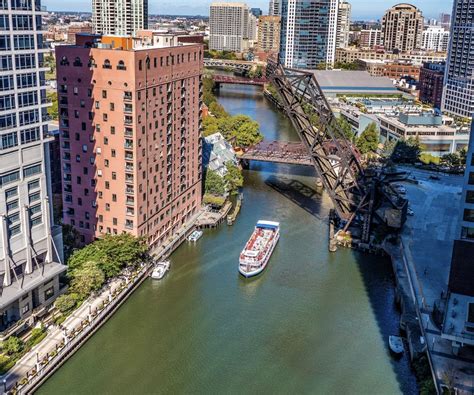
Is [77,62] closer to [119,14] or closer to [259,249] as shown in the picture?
[259,249]

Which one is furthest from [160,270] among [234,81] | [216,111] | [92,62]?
[234,81]

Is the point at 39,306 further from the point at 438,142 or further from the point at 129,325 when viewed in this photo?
the point at 438,142

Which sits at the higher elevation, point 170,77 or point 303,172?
point 170,77

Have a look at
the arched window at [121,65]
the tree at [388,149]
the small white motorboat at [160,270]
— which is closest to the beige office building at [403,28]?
the tree at [388,149]

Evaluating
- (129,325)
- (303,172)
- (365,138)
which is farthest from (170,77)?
(365,138)

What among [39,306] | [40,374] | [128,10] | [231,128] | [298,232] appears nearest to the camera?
[40,374]

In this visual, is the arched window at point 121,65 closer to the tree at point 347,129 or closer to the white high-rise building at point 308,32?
the tree at point 347,129
